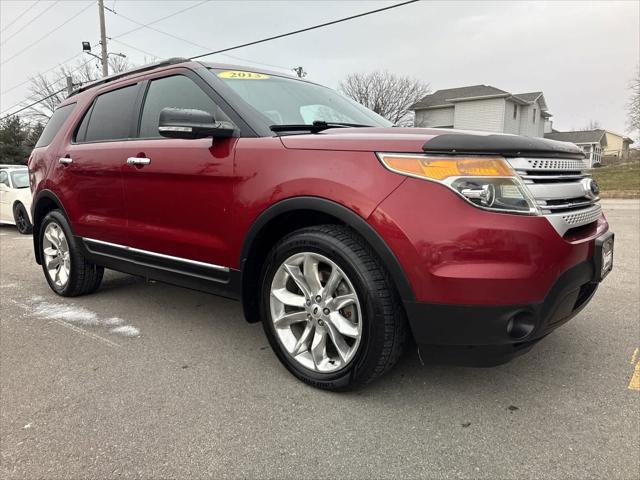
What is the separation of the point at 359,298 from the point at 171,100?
6.66 feet

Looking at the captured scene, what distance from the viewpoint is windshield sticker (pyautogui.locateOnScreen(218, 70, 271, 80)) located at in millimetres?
3080

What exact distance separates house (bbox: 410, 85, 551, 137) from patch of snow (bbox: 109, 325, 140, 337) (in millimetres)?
32882

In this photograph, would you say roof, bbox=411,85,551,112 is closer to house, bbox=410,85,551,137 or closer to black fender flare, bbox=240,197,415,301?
house, bbox=410,85,551,137

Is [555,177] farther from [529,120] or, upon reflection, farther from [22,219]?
[529,120]

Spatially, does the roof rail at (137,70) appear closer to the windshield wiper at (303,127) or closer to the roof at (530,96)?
the windshield wiper at (303,127)

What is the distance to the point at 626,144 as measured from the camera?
6091 cm

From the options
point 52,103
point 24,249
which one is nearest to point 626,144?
point 52,103

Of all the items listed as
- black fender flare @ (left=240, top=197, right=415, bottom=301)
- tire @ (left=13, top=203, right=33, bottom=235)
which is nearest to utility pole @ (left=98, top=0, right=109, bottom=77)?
tire @ (left=13, top=203, right=33, bottom=235)

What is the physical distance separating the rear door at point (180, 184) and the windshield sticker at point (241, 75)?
6.9 inches

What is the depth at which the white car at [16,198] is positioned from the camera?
362 inches

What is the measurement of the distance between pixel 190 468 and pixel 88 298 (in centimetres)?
294

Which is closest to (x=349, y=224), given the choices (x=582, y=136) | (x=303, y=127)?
(x=303, y=127)

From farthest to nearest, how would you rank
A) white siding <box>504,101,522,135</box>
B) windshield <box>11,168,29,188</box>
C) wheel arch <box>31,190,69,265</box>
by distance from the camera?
1. white siding <box>504,101,522,135</box>
2. windshield <box>11,168,29,188</box>
3. wheel arch <box>31,190,69,265</box>

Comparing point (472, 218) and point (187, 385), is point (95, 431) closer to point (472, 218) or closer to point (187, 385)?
point (187, 385)
